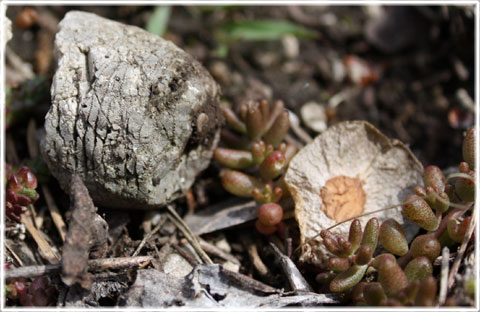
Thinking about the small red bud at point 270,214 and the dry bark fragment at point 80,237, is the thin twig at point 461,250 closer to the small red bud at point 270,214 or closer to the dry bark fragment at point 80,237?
the small red bud at point 270,214

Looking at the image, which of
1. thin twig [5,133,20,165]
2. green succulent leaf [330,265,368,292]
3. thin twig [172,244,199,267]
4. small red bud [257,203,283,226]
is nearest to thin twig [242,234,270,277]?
small red bud [257,203,283,226]

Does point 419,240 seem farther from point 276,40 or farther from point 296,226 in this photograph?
point 276,40

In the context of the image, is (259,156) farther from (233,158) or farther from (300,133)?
(300,133)

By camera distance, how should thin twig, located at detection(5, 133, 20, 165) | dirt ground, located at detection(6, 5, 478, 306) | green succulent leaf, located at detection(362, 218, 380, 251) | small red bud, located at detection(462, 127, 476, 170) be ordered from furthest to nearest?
dirt ground, located at detection(6, 5, 478, 306) → thin twig, located at detection(5, 133, 20, 165) → small red bud, located at detection(462, 127, 476, 170) → green succulent leaf, located at detection(362, 218, 380, 251)

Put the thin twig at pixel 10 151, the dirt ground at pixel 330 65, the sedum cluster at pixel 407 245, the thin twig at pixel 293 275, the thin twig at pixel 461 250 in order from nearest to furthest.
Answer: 1. the sedum cluster at pixel 407 245
2. the thin twig at pixel 461 250
3. the thin twig at pixel 293 275
4. the thin twig at pixel 10 151
5. the dirt ground at pixel 330 65

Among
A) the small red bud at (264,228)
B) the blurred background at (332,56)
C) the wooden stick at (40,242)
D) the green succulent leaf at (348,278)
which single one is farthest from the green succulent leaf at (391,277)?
the wooden stick at (40,242)

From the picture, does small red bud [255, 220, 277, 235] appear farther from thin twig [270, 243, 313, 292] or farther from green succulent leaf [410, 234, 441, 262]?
green succulent leaf [410, 234, 441, 262]

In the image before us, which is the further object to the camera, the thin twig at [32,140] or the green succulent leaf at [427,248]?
the thin twig at [32,140]
